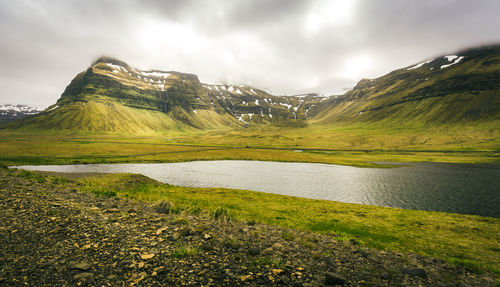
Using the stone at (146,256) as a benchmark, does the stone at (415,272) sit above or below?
below

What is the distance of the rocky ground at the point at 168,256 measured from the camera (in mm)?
8406

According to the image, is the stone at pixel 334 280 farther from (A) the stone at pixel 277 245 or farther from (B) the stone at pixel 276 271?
(A) the stone at pixel 277 245

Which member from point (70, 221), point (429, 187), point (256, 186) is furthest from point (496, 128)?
point (70, 221)

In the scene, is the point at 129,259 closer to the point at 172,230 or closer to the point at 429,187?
the point at 172,230

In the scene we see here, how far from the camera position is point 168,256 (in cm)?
1031

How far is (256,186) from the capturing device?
5256 cm

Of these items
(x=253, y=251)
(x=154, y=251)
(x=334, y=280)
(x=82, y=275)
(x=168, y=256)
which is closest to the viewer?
(x=82, y=275)

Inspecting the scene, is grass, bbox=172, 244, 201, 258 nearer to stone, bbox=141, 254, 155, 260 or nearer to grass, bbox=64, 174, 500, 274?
stone, bbox=141, 254, 155, 260

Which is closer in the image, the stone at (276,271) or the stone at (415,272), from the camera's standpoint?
the stone at (276,271)

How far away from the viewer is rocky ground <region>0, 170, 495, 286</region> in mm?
8406

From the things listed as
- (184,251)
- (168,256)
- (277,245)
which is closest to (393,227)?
(277,245)

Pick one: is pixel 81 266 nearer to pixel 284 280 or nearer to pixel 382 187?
pixel 284 280

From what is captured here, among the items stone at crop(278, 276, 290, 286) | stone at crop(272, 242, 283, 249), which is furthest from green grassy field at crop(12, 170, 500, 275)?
stone at crop(278, 276, 290, 286)

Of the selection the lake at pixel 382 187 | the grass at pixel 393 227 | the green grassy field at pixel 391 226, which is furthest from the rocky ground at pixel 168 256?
the lake at pixel 382 187
